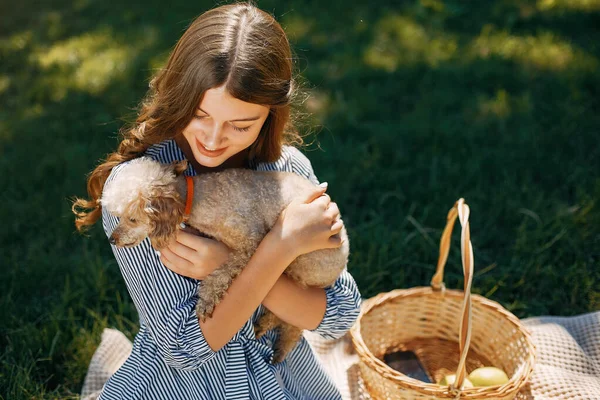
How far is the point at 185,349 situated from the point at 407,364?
1.44m

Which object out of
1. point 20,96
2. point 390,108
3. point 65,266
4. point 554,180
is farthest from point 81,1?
point 554,180

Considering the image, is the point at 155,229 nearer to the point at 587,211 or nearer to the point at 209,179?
the point at 209,179

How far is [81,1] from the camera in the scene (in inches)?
311

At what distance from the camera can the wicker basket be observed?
304cm

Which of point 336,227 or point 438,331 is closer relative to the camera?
point 336,227

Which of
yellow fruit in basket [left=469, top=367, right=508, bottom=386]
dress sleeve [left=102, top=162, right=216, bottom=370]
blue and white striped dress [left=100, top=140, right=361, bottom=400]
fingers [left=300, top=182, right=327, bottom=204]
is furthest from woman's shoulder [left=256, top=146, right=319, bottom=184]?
yellow fruit in basket [left=469, top=367, right=508, bottom=386]

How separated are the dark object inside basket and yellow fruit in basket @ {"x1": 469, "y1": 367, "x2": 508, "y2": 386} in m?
0.24

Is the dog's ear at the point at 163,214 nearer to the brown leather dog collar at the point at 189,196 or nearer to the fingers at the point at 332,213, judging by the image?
the brown leather dog collar at the point at 189,196

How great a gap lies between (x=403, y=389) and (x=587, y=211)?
2160 millimetres

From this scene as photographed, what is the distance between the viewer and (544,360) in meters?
3.37

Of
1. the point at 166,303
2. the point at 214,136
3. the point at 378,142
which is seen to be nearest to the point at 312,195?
the point at 214,136

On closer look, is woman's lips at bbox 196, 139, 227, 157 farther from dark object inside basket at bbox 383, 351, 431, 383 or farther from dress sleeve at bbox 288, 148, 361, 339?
dark object inside basket at bbox 383, 351, 431, 383

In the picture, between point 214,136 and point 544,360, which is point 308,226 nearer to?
point 214,136

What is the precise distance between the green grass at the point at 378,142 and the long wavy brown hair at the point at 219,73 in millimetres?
850
